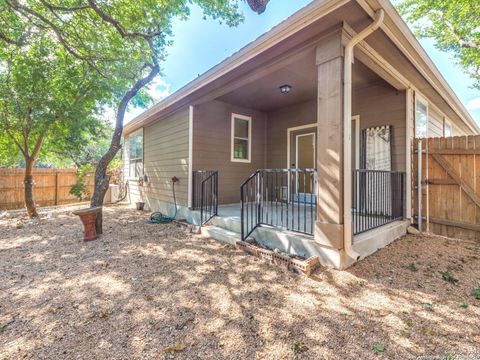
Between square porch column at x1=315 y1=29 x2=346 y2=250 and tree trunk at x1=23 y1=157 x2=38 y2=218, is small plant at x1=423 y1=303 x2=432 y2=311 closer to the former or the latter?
square porch column at x1=315 y1=29 x2=346 y2=250

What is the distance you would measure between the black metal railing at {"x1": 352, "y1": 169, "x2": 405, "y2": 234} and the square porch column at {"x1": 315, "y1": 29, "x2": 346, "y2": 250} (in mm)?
875

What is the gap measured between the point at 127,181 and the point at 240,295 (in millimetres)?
8712

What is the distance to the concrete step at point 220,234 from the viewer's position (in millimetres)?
3893

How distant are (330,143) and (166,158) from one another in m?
4.98

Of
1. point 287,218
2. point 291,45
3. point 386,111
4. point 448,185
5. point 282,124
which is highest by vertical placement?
point 291,45

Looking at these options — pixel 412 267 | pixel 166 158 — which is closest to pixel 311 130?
pixel 412 267

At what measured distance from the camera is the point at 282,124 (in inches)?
256

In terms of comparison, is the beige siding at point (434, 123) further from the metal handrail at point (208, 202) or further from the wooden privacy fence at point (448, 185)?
the metal handrail at point (208, 202)

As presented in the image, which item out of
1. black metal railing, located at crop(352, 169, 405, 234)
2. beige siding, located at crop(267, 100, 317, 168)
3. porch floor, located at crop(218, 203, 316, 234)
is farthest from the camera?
beige siding, located at crop(267, 100, 317, 168)

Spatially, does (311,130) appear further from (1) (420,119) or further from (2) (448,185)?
(2) (448,185)

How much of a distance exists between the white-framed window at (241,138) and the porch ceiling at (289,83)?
41 cm

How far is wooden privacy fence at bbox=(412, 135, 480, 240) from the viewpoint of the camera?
402 cm

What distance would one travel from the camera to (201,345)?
5.41ft

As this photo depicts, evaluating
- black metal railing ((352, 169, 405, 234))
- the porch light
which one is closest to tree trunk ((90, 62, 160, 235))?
the porch light
